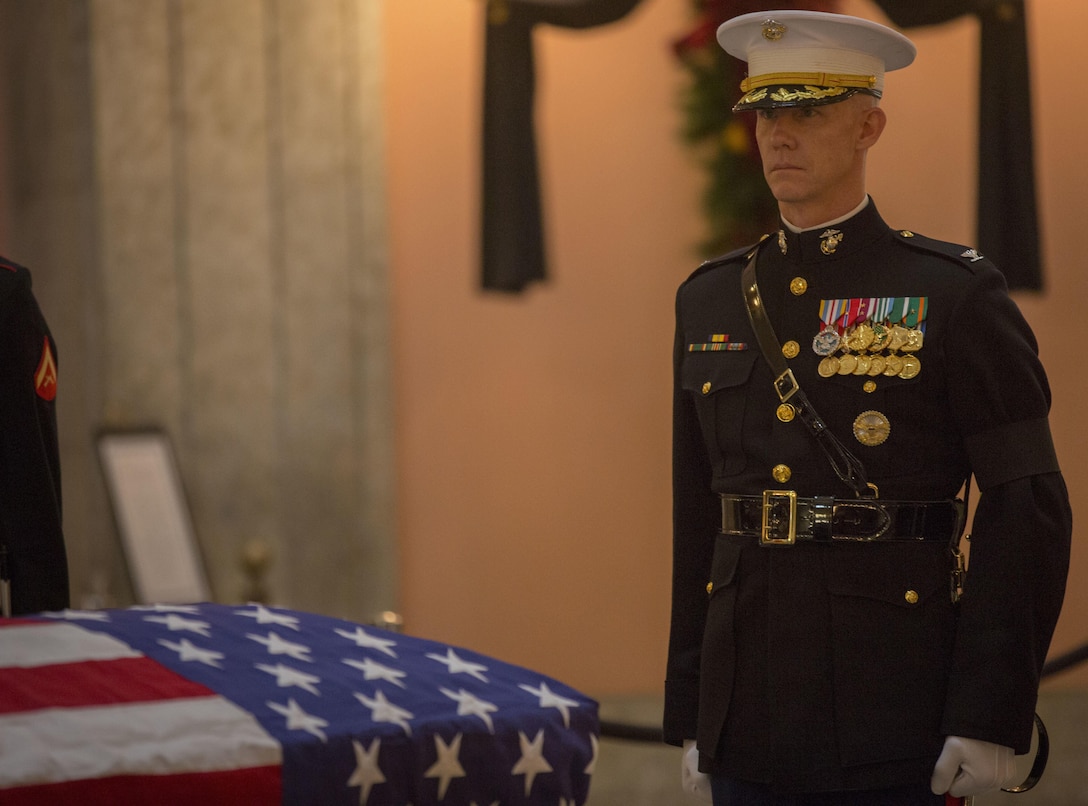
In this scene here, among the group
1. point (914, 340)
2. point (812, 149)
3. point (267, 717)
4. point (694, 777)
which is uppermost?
point (812, 149)

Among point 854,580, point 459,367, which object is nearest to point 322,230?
point 459,367

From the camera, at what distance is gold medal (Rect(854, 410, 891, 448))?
73.9 inches

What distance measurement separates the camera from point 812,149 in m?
1.94

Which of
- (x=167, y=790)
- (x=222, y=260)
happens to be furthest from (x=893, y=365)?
(x=222, y=260)

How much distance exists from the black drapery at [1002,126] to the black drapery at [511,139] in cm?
108

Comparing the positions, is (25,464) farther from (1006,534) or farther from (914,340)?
(1006,534)

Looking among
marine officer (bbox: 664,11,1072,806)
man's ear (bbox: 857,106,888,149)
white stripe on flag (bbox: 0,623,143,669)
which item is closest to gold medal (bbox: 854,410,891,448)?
marine officer (bbox: 664,11,1072,806)

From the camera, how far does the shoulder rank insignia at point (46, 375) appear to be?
2469mm

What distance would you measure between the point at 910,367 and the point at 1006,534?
233mm

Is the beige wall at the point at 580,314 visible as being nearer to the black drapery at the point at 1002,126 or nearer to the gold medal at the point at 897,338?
the black drapery at the point at 1002,126

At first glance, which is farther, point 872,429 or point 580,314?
point 580,314

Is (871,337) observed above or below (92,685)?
above

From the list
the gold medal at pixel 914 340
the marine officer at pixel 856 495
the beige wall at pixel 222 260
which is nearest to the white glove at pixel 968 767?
the marine officer at pixel 856 495

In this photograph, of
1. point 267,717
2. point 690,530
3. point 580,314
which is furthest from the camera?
point 580,314
